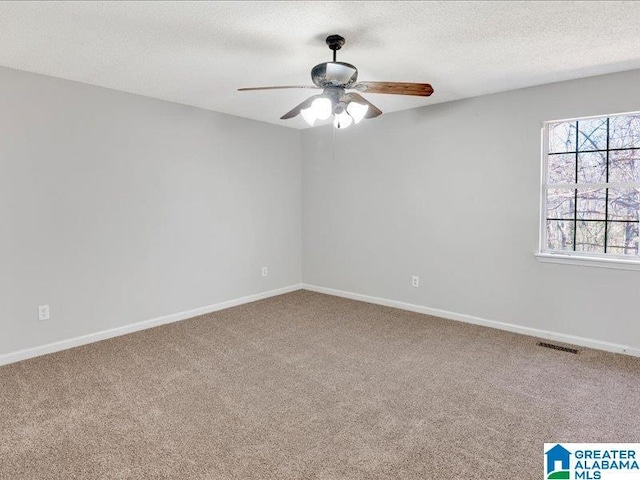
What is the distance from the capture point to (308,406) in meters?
2.43

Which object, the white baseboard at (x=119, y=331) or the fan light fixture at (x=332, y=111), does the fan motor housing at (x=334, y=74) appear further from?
the white baseboard at (x=119, y=331)

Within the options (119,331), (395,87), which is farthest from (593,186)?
(119,331)

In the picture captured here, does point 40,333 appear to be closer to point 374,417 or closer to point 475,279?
point 374,417

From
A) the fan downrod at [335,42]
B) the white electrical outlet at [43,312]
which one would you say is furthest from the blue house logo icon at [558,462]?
the white electrical outlet at [43,312]

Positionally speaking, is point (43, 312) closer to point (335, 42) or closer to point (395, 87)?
point (335, 42)

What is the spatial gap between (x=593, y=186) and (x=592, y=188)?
4 centimetres

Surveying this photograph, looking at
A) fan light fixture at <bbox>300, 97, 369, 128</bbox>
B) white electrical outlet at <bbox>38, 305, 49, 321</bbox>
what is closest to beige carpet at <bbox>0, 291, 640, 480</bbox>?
white electrical outlet at <bbox>38, 305, 49, 321</bbox>

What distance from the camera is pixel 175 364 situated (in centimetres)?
307

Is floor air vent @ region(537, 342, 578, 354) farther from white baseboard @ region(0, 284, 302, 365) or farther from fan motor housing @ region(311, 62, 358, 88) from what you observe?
white baseboard @ region(0, 284, 302, 365)

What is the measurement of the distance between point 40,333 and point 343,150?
12.2 feet

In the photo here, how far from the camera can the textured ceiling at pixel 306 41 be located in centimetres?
215

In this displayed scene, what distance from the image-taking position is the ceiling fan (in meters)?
2.41

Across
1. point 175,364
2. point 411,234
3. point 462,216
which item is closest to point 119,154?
point 175,364

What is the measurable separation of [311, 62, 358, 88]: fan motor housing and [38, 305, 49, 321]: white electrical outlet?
9.48ft
